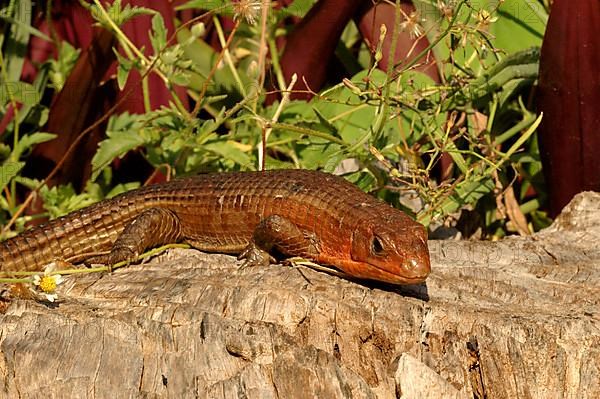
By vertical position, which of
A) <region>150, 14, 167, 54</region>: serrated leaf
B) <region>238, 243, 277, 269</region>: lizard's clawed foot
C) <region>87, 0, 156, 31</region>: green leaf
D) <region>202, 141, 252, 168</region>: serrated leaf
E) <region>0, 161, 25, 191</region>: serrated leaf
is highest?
<region>87, 0, 156, 31</region>: green leaf

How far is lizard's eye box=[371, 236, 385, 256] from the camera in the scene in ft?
11.0

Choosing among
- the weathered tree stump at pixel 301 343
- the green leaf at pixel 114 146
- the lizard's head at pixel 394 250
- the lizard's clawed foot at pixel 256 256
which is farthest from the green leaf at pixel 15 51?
the lizard's head at pixel 394 250

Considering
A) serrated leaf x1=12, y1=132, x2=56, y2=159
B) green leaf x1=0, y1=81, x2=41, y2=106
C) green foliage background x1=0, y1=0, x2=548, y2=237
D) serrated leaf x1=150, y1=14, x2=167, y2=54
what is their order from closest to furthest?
1. green foliage background x1=0, y1=0, x2=548, y2=237
2. serrated leaf x1=150, y1=14, x2=167, y2=54
3. serrated leaf x1=12, y1=132, x2=56, y2=159
4. green leaf x1=0, y1=81, x2=41, y2=106

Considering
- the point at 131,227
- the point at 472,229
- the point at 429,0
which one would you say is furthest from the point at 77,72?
the point at 472,229

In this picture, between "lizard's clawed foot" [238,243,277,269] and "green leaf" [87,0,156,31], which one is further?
"green leaf" [87,0,156,31]

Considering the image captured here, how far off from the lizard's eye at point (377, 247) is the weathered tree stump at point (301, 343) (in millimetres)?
131

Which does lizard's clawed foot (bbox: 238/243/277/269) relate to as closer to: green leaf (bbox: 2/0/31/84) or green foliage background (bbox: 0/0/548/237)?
green foliage background (bbox: 0/0/548/237)

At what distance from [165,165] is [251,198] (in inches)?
28.7

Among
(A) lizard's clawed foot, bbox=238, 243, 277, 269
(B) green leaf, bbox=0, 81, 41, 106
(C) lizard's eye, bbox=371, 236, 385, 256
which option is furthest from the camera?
(B) green leaf, bbox=0, 81, 41, 106

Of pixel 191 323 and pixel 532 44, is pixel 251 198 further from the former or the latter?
pixel 532 44

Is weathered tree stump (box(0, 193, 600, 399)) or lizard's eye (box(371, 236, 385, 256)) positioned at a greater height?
lizard's eye (box(371, 236, 385, 256))

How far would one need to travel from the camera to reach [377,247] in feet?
11.1

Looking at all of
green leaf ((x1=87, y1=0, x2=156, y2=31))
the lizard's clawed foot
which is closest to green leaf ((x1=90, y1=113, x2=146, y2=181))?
green leaf ((x1=87, y1=0, x2=156, y2=31))

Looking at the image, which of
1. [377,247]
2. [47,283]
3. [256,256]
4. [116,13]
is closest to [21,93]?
[116,13]
